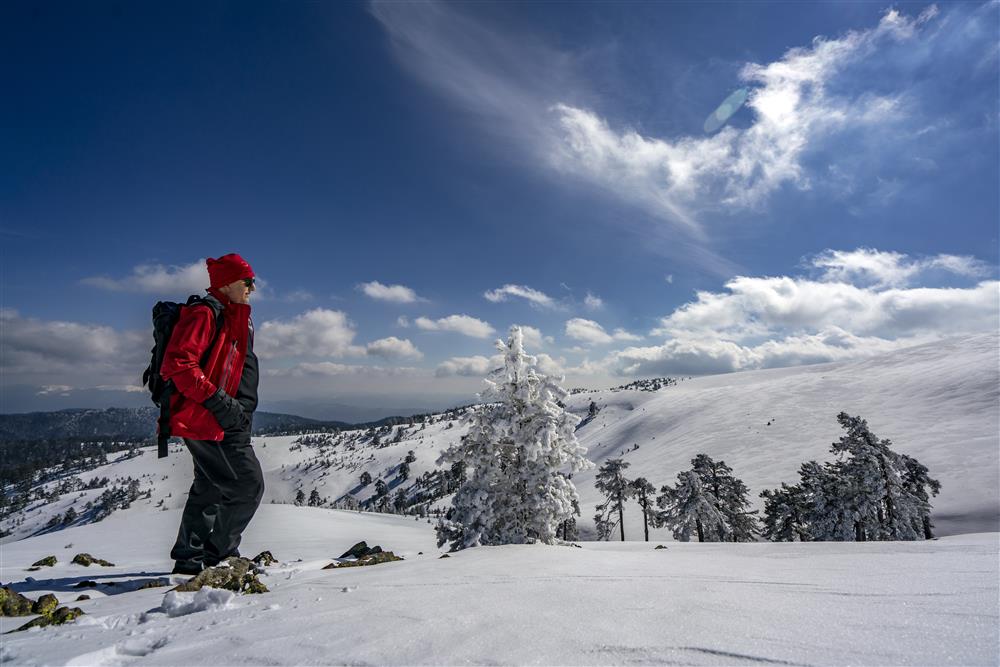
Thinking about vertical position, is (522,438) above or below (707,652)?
above

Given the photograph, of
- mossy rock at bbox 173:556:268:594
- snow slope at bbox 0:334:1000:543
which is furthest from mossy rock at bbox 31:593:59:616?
snow slope at bbox 0:334:1000:543

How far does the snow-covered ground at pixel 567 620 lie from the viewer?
2.10 metres

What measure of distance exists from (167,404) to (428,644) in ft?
15.3

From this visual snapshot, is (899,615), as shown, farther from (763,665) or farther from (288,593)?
(288,593)

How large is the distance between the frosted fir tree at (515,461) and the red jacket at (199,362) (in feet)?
26.0

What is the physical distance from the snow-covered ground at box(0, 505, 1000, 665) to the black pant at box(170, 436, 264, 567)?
107 centimetres

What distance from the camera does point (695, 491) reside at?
40406mm

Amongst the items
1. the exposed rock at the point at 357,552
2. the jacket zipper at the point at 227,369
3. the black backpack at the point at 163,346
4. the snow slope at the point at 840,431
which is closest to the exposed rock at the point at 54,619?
the black backpack at the point at 163,346

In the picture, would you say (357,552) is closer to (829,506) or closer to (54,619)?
(54,619)

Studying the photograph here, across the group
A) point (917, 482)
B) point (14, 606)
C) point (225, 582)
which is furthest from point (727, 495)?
point (14, 606)

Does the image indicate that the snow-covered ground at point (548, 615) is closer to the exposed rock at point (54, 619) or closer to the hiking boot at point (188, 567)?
the exposed rock at point (54, 619)

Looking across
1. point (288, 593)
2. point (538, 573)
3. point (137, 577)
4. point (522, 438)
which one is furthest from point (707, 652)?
point (522, 438)

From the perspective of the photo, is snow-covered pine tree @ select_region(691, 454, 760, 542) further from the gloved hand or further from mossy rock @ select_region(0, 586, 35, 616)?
mossy rock @ select_region(0, 586, 35, 616)

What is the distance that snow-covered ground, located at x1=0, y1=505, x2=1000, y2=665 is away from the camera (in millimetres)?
2096
